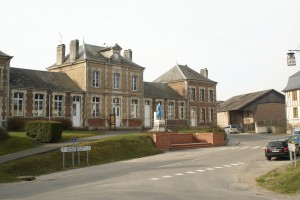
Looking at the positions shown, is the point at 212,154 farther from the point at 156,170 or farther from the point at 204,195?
the point at 204,195

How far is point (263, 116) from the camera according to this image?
5641 cm

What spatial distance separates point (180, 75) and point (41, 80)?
20.5 metres

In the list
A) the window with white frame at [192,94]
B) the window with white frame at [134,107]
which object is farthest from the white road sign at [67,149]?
the window with white frame at [192,94]

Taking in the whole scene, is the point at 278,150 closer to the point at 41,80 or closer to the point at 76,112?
the point at 76,112

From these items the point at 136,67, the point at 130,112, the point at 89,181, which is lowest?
the point at 89,181

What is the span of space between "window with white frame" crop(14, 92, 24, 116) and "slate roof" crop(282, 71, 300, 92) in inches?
1244

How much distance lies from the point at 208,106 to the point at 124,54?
47.6 feet

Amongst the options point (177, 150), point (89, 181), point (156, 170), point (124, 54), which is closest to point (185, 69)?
point (124, 54)

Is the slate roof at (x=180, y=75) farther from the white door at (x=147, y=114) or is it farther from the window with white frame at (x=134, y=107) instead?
the window with white frame at (x=134, y=107)

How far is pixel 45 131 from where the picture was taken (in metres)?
25.8

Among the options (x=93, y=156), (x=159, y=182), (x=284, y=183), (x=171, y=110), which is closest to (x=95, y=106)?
(x=171, y=110)

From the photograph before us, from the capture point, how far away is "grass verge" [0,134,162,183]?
18712 mm

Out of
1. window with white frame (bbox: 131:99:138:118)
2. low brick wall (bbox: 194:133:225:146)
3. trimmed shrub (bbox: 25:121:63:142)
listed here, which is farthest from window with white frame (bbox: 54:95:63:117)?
low brick wall (bbox: 194:133:225:146)

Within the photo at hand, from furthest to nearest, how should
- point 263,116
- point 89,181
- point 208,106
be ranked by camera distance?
point 263,116 → point 208,106 → point 89,181
